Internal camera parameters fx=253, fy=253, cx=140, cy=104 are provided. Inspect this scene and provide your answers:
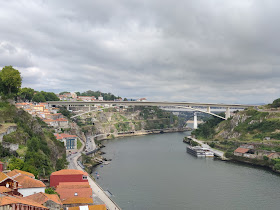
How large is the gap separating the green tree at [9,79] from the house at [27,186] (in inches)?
783

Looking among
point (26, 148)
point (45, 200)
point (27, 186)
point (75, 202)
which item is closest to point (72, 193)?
point (75, 202)

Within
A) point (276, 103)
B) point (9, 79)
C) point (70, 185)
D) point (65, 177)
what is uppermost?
point (9, 79)

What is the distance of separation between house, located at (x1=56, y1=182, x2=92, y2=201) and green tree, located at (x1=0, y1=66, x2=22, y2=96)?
19.1 m

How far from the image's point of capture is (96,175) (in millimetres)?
27047

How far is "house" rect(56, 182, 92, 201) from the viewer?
16.5 meters

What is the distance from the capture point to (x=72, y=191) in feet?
55.1

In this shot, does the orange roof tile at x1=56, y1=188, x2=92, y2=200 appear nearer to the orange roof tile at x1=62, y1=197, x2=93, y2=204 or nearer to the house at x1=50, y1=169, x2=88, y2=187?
the orange roof tile at x1=62, y1=197, x2=93, y2=204

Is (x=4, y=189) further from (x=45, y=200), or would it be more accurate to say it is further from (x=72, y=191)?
(x=72, y=191)

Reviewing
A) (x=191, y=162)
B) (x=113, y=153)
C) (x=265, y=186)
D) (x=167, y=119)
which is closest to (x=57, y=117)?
(x=113, y=153)

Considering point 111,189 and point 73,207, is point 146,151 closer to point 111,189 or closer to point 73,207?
point 111,189

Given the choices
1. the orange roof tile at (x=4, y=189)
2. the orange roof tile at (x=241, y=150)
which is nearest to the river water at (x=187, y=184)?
the orange roof tile at (x=241, y=150)

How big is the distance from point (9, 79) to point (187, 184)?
79.6ft

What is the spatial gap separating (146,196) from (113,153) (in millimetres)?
19872

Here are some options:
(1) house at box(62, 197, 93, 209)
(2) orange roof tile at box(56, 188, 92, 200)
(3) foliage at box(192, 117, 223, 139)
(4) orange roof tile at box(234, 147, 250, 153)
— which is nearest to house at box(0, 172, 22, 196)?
(1) house at box(62, 197, 93, 209)
